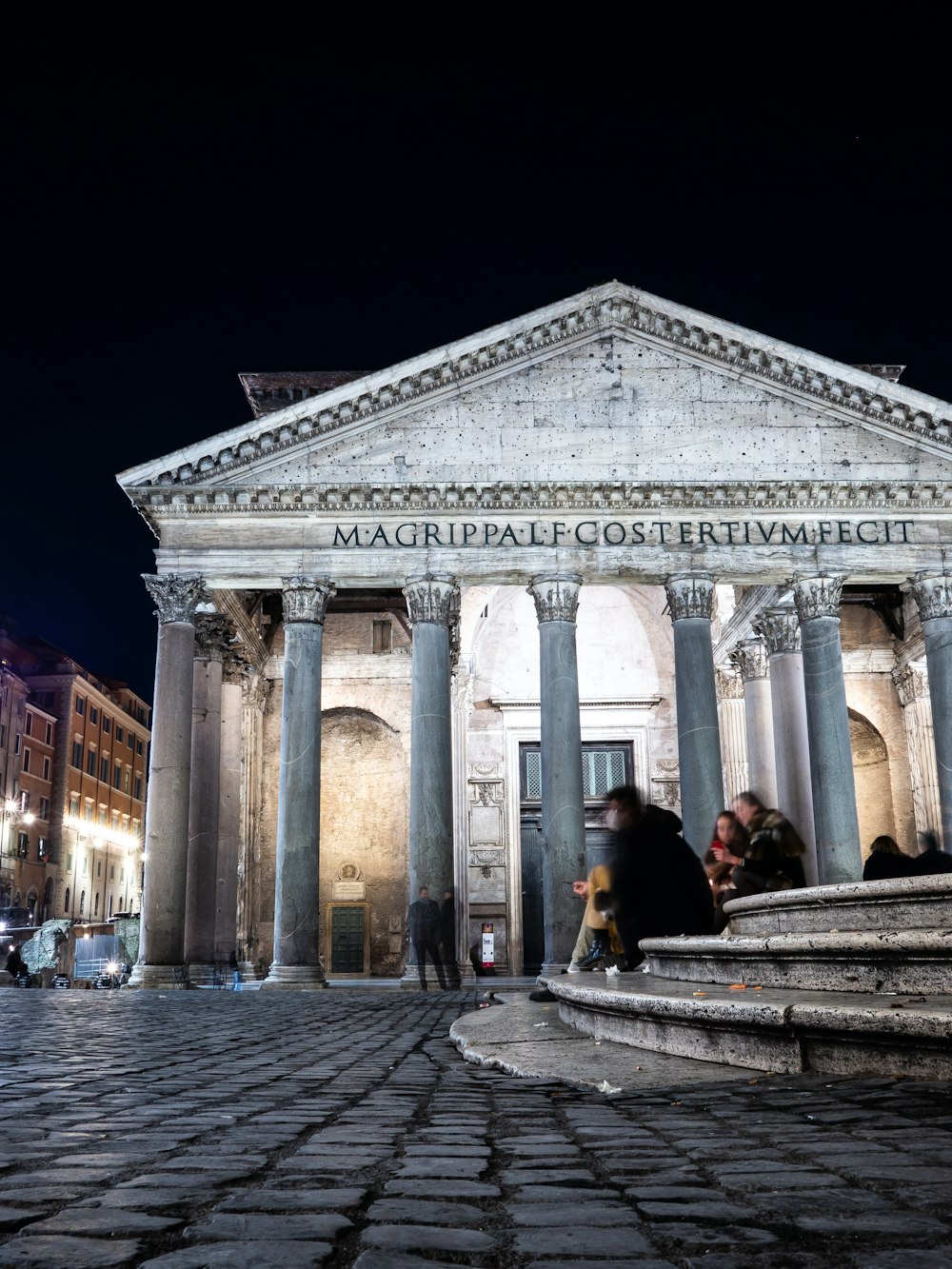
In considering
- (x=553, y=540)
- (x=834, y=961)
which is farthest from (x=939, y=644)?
(x=834, y=961)

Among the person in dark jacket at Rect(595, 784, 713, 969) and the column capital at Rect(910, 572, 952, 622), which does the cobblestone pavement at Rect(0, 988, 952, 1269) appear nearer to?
the person in dark jacket at Rect(595, 784, 713, 969)

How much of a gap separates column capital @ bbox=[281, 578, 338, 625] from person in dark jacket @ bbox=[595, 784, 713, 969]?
12693 millimetres

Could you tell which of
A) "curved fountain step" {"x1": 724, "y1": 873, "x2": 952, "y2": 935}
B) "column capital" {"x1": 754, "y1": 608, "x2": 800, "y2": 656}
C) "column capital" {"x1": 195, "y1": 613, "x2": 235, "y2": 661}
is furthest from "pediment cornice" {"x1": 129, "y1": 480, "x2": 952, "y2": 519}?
"curved fountain step" {"x1": 724, "y1": 873, "x2": 952, "y2": 935}

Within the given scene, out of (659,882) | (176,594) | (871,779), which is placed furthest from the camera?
(871,779)

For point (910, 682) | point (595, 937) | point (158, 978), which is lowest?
point (158, 978)

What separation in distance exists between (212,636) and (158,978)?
25.0ft

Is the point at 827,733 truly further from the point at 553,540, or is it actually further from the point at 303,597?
the point at 303,597

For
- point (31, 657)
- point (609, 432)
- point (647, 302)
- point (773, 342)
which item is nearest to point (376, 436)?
point (609, 432)

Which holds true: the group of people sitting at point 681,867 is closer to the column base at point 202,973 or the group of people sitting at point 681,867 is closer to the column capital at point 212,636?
the column base at point 202,973

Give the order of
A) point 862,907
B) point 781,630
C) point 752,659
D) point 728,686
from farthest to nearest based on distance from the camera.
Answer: point 728,686, point 752,659, point 781,630, point 862,907

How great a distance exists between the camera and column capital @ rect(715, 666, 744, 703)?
2952 cm

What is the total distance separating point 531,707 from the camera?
99.1ft

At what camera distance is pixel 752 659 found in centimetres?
2719

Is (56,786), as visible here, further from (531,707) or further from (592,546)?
(592,546)
